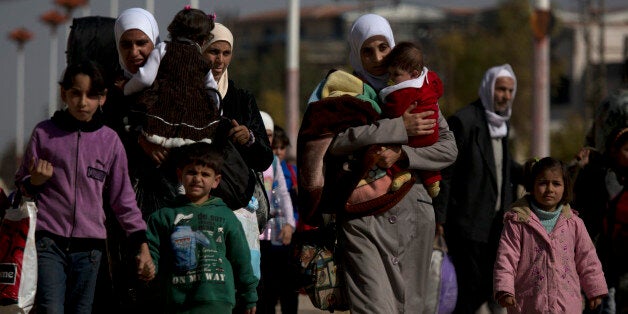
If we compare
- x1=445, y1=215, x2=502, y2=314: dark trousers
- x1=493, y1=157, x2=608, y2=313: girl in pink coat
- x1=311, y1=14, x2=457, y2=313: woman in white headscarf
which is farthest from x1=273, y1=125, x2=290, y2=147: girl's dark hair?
x1=311, y1=14, x2=457, y2=313: woman in white headscarf

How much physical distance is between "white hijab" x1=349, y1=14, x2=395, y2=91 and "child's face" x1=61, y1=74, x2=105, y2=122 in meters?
1.45

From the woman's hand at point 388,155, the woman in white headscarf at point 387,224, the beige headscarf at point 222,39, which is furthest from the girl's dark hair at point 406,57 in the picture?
the beige headscarf at point 222,39

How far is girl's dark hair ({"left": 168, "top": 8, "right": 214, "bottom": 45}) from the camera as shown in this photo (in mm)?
7656

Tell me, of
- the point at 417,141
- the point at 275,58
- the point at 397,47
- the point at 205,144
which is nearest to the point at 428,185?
the point at 417,141

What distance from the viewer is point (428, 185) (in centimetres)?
802

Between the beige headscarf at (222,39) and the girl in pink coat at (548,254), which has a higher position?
the beige headscarf at (222,39)

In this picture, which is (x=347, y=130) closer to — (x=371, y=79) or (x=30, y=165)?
(x=371, y=79)

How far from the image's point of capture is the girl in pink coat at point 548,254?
8.55m

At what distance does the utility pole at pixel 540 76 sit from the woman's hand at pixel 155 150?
62.1ft

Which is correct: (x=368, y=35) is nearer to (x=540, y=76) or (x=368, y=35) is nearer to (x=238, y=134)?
(x=238, y=134)

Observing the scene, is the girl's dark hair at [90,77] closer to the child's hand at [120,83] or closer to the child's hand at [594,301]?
the child's hand at [120,83]

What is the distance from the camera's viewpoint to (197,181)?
7.19 meters

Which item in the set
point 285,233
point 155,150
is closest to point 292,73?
point 285,233

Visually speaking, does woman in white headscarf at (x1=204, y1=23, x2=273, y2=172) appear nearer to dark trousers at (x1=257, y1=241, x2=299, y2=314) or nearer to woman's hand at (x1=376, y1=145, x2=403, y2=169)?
woman's hand at (x1=376, y1=145, x2=403, y2=169)
